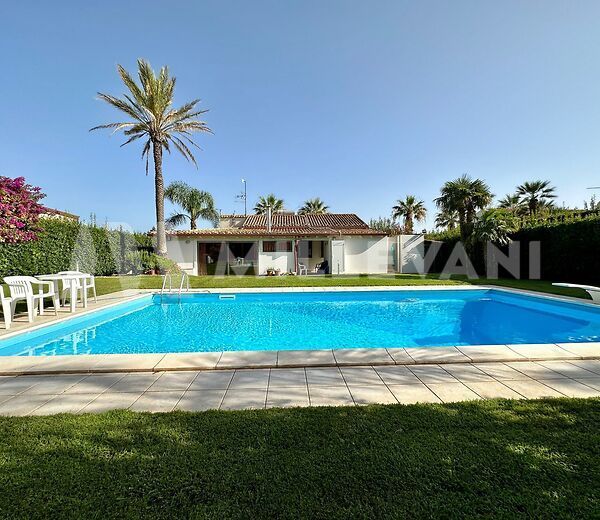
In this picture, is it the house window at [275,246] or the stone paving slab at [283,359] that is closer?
the stone paving slab at [283,359]

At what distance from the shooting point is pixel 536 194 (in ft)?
89.5

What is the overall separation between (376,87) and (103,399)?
15.2 m

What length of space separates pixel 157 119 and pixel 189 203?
460 inches

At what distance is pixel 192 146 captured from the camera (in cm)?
1959

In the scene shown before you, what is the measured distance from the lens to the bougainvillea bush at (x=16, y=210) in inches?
312

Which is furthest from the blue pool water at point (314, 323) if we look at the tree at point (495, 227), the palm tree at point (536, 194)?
the palm tree at point (536, 194)

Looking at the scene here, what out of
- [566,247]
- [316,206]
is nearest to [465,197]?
[566,247]

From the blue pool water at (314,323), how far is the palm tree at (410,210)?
67.3ft

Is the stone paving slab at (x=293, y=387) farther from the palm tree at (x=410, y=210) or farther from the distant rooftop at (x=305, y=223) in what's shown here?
the palm tree at (x=410, y=210)

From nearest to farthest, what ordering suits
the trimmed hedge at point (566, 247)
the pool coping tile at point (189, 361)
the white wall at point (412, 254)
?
the pool coping tile at point (189, 361), the trimmed hedge at point (566, 247), the white wall at point (412, 254)

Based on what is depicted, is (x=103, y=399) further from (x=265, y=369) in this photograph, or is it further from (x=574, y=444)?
(x=574, y=444)

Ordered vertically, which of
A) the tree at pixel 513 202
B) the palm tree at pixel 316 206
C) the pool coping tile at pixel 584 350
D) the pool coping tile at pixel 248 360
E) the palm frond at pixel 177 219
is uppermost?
the palm tree at pixel 316 206

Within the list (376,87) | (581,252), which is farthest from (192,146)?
(581,252)

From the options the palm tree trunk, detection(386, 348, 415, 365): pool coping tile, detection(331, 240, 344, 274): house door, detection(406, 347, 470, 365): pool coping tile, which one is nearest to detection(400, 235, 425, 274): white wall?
detection(331, 240, 344, 274): house door
